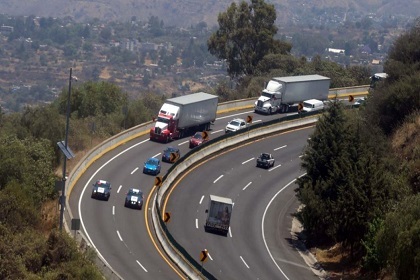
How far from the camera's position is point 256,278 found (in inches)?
1874

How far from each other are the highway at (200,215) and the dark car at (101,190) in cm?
40

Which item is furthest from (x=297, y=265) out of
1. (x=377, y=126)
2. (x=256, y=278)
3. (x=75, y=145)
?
(x=75, y=145)

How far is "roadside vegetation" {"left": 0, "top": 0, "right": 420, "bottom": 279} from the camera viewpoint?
3962 cm

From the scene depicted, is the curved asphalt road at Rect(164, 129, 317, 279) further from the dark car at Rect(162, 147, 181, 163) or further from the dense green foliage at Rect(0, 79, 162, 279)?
the dense green foliage at Rect(0, 79, 162, 279)

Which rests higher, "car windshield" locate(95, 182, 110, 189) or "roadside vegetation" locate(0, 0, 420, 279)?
"roadside vegetation" locate(0, 0, 420, 279)

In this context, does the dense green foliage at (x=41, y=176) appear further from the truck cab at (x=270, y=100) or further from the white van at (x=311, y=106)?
the white van at (x=311, y=106)

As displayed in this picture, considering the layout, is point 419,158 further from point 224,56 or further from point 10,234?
point 224,56

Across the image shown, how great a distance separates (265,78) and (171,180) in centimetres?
3584

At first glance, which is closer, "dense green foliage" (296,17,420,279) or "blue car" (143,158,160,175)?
"dense green foliage" (296,17,420,279)

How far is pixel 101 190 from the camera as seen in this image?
56656 mm

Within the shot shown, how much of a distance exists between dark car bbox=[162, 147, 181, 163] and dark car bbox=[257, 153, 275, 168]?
569 centimetres

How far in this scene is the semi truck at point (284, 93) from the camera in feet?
267

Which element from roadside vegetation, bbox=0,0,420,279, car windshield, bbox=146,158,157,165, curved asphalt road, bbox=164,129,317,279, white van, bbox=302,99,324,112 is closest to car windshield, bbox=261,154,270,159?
curved asphalt road, bbox=164,129,317,279

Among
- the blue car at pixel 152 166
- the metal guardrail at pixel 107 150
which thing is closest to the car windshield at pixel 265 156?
the metal guardrail at pixel 107 150
